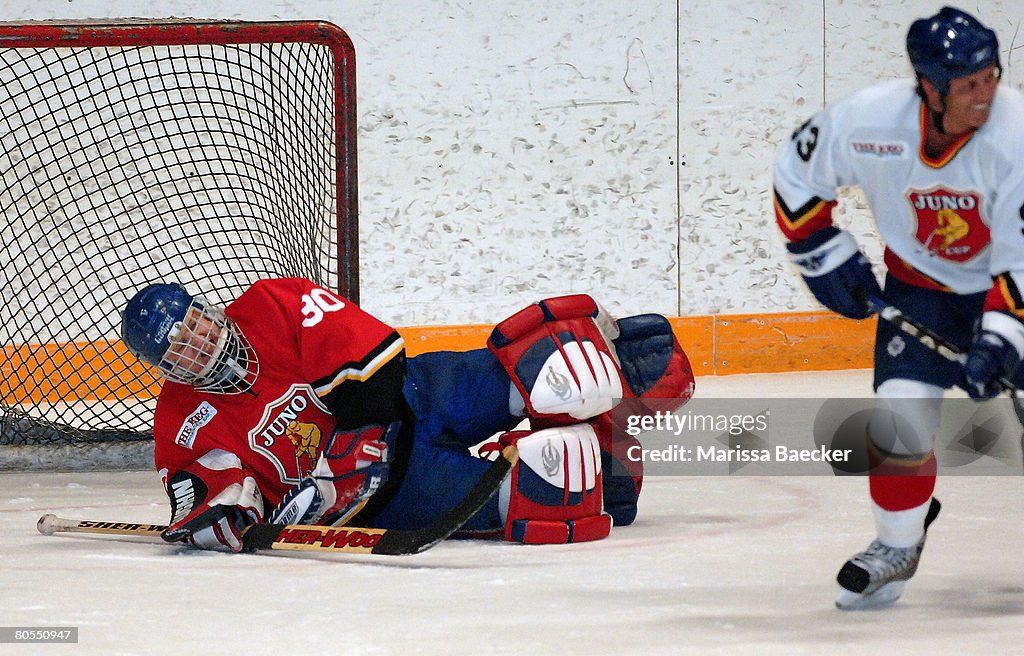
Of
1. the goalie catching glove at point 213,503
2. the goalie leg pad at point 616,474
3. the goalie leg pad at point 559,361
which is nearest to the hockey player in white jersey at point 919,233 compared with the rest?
the goalie leg pad at point 559,361

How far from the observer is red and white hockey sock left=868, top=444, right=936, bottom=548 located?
221 cm

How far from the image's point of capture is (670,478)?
373 centimetres

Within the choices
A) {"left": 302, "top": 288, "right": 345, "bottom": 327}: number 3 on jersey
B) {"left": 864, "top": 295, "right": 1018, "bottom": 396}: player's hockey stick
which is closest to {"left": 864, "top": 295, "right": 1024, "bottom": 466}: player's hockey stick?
{"left": 864, "top": 295, "right": 1018, "bottom": 396}: player's hockey stick

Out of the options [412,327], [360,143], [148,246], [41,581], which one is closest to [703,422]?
[412,327]

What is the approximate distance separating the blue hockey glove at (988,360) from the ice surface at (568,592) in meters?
0.38

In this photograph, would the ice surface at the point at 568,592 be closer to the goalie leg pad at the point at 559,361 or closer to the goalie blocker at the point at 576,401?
the goalie blocker at the point at 576,401

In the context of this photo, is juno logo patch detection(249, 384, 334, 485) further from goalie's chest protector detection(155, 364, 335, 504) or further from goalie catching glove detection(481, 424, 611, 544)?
goalie catching glove detection(481, 424, 611, 544)

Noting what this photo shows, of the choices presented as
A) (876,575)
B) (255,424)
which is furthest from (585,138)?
(876,575)

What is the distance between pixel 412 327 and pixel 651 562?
111 inches

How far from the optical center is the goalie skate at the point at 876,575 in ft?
7.16

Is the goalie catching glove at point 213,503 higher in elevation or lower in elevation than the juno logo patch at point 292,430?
lower

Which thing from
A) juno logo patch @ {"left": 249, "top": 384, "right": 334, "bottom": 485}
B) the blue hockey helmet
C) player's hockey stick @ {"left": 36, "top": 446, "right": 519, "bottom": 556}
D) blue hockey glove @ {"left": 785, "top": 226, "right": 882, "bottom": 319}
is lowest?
player's hockey stick @ {"left": 36, "top": 446, "right": 519, "bottom": 556}

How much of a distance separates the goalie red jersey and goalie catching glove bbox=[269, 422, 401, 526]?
0.04 metres

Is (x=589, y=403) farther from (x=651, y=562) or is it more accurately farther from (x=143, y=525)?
(x=143, y=525)
